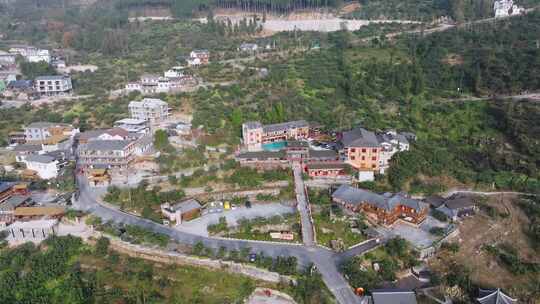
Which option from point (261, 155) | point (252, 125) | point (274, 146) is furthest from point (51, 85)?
point (261, 155)

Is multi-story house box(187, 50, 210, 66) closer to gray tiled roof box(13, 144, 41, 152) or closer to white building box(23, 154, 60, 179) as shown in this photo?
gray tiled roof box(13, 144, 41, 152)

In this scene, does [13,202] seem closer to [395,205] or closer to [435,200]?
[395,205]

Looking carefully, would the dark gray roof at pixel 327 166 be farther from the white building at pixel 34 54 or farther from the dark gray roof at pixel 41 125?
the white building at pixel 34 54

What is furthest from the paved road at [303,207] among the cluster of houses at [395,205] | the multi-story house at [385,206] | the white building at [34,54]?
the white building at [34,54]

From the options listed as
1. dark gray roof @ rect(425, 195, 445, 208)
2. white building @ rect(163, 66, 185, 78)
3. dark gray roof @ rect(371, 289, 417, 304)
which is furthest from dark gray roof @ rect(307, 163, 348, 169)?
white building @ rect(163, 66, 185, 78)

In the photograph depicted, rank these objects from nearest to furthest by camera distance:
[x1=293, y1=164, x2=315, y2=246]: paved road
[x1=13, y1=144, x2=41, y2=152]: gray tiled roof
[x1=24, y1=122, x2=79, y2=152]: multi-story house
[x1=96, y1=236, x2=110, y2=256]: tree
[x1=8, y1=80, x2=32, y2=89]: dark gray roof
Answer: [x1=96, y1=236, x2=110, y2=256]: tree → [x1=293, y1=164, x2=315, y2=246]: paved road → [x1=13, y1=144, x2=41, y2=152]: gray tiled roof → [x1=24, y1=122, x2=79, y2=152]: multi-story house → [x1=8, y1=80, x2=32, y2=89]: dark gray roof

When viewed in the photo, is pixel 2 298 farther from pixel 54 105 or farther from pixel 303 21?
pixel 303 21
